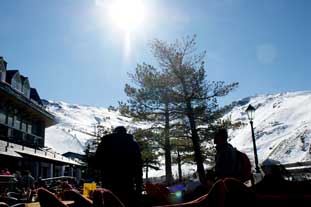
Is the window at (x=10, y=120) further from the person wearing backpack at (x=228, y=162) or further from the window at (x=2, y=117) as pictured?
the person wearing backpack at (x=228, y=162)

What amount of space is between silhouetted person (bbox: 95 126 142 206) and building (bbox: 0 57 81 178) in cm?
1584

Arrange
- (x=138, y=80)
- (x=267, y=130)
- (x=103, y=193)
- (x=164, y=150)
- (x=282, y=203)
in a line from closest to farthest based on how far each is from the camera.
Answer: (x=103, y=193) → (x=282, y=203) → (x=138, y=80) → (x=164, y=150) → (x=267, y=130)

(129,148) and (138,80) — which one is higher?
(138,80)

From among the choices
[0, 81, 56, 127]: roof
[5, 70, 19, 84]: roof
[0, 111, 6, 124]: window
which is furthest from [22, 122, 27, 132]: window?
[0, 111, 6, 124]: window

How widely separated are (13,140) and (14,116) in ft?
10.6

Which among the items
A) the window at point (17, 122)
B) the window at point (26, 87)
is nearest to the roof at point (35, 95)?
the window at point (26, 87)

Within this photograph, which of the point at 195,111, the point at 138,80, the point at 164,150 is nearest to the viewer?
the point at 195,111

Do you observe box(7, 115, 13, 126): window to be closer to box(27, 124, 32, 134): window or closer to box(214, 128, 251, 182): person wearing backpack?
box(27, 124, 32, 134): window

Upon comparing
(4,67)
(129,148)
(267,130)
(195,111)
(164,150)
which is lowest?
(129,148)

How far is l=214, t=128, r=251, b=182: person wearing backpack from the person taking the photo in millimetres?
5105

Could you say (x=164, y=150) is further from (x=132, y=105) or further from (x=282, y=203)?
(x=282, y=203)

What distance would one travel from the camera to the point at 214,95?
22516 mm

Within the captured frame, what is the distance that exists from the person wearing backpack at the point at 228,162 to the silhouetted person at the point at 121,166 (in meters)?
1.19

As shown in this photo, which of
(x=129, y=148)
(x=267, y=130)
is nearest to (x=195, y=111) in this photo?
(x=129, y=148)
